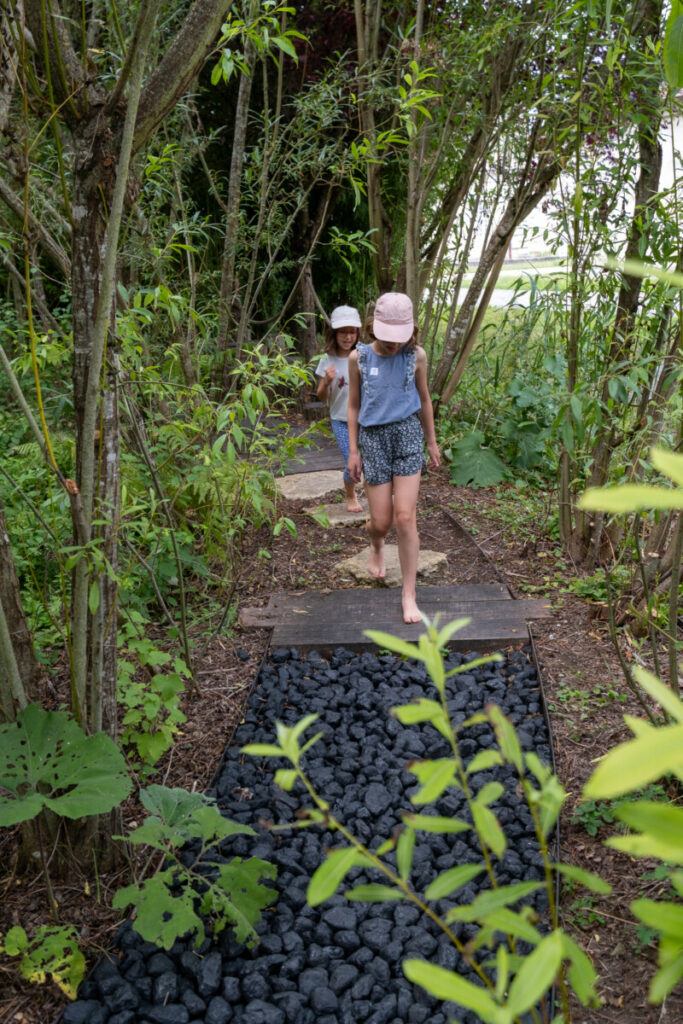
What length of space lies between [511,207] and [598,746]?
432 cm

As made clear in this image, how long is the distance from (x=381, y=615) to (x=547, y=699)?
3.05 feet

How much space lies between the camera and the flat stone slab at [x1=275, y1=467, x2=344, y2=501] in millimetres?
5855

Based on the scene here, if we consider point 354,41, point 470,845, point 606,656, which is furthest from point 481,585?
point 354,41

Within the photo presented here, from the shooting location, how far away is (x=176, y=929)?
194 cm

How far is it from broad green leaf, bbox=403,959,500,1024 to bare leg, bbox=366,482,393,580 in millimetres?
3424

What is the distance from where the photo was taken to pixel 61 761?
1977 mm

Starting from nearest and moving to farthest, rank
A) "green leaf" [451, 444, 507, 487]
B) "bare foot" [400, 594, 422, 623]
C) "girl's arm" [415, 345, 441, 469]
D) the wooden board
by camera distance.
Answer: "bare foot" [400, 594, 422, 623] → "girl's arm" [415, 345, 441, 469] → "green leaf" [451, 444, 507, 487] → the wooden board

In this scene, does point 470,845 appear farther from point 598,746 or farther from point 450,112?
point 450,112

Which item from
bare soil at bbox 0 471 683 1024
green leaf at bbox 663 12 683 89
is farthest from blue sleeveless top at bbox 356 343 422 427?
green leaf at bbox 663 12 683 89

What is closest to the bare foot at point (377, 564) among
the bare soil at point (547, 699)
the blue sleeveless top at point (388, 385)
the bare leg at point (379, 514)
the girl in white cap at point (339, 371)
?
the bare leg at point (379, 514)

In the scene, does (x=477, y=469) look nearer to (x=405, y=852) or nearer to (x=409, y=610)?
(x=409, y=610)

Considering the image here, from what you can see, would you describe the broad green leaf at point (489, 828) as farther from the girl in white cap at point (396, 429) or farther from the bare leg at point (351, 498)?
the bare leg at point (351, 498)

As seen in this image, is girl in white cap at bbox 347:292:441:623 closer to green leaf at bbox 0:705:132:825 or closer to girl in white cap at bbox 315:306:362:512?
girl in white cap at bbox 315:306:362:512

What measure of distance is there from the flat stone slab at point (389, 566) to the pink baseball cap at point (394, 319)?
51.6 inches
